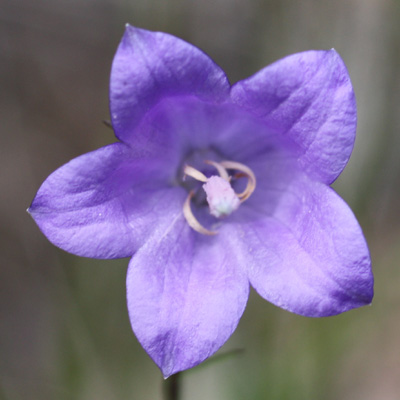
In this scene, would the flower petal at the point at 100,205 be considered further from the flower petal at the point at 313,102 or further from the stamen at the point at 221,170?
the flower petal at the point at 313,102

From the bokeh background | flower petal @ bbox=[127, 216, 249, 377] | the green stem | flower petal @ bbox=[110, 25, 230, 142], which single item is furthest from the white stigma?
the bokeh background

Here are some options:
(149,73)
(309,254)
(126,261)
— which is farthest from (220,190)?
(126,261)

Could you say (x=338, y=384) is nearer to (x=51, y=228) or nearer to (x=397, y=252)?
(x=397, y=252)

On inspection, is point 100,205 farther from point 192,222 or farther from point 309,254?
point 309,254

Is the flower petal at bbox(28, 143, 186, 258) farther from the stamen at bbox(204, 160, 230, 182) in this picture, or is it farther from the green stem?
the green stem

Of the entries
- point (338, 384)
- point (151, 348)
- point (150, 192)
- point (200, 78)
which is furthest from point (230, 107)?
point (338, 384)
